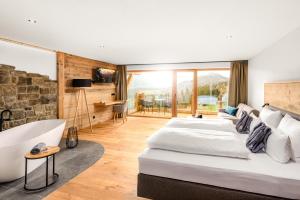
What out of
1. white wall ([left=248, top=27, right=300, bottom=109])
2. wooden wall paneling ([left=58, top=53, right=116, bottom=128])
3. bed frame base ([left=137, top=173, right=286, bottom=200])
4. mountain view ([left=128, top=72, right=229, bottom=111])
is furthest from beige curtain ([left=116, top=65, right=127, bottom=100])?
bed frame base ([left=137, top=173, right=286, bottom=200])

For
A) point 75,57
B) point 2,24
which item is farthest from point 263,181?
point 75,57

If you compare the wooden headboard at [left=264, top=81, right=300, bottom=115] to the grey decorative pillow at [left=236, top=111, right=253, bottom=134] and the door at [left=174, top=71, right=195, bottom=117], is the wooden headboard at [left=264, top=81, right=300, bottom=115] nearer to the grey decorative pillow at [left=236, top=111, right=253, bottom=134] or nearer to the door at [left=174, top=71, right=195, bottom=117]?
the grey decorative pillow at [left=236, top=111, right=253, bottom=134]

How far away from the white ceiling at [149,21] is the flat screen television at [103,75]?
2162 mm

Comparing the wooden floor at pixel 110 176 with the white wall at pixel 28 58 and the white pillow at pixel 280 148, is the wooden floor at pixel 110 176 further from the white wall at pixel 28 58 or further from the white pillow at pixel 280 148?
the white wall at pixel 28 58

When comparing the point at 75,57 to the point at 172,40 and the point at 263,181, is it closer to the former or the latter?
the point at 172,40

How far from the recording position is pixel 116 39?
3.25m

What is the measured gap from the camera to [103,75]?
5.88 m

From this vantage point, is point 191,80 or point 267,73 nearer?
point 267,73

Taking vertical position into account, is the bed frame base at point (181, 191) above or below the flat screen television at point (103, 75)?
below

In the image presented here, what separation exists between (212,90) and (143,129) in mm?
3493

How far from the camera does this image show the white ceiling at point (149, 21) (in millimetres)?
1889

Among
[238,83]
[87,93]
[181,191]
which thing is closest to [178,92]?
[238,83]

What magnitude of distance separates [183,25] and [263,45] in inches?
92.8

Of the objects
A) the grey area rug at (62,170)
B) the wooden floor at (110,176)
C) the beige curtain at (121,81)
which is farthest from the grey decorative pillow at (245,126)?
the beige curtain at (121,81)
